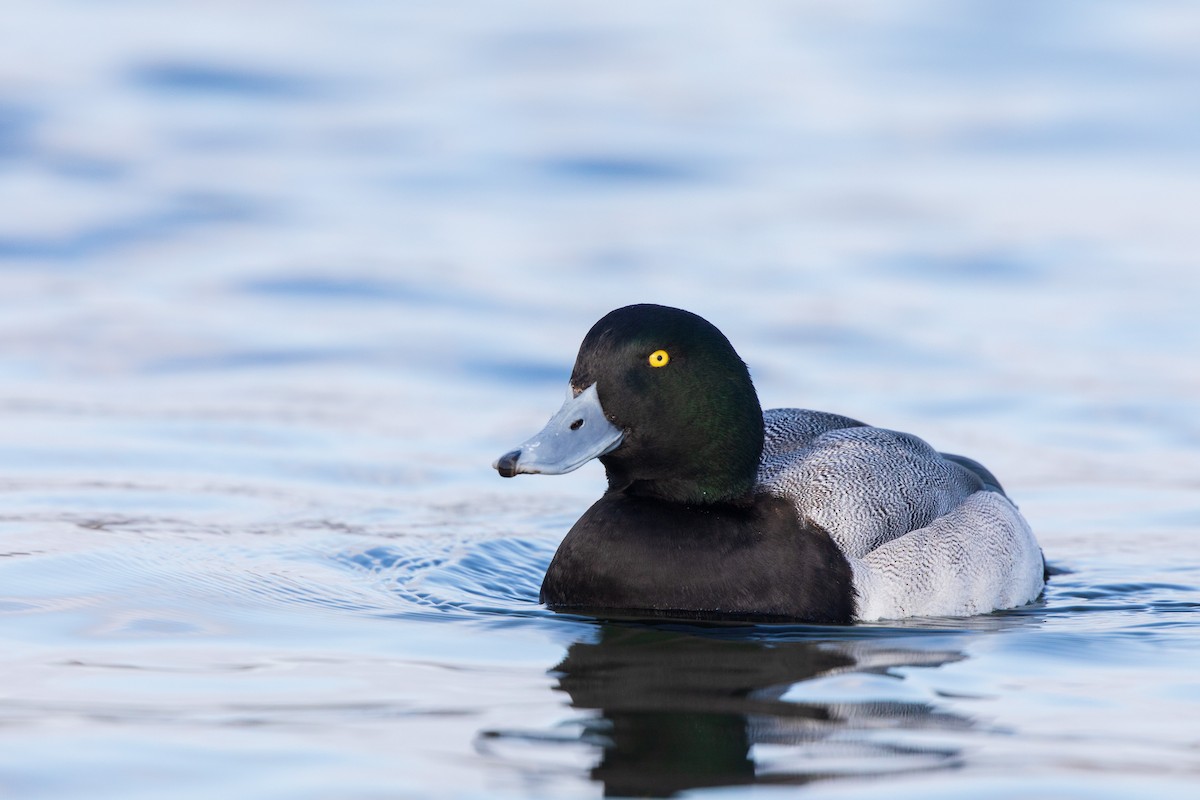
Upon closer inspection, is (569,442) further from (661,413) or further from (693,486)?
(693,486)

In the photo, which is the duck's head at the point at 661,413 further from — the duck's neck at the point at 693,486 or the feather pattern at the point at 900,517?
the feather pattern at the point at 900,517

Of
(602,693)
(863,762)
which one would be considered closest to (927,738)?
(863,762)

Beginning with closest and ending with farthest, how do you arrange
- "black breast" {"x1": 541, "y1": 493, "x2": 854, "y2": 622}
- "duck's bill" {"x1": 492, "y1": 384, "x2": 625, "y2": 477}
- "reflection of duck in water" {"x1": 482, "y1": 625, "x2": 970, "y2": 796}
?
"reflection of duck in water" {"x1": 482, "y1": 625, "x2": 970, "y2": 796}
"duck's bill" {"x1": 492, "y1": 384, "x2": 625, "y2": 477}
"black breast" {"x1": 541, "y1": 493, "x2": 854, "y2": 622}

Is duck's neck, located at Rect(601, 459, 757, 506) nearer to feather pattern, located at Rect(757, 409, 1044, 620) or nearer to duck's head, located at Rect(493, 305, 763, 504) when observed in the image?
duck's head, located at Rect(493, 305, 763, 504)

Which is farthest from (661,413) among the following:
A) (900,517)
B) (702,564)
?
(900,517)

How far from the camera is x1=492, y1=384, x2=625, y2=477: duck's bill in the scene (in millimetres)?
7453

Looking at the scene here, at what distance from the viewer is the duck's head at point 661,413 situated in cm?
771

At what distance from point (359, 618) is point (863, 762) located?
2.67 metres

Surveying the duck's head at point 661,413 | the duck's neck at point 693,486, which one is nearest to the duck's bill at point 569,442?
the duck's head at point 661,413

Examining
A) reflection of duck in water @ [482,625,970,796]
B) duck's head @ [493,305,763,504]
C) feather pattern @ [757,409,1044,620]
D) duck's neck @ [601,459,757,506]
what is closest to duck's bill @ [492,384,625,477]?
duck's head @ [493,305,763,504]

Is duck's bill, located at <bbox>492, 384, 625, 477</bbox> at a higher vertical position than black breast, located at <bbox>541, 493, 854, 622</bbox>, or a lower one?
higher

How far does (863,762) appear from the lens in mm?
5559

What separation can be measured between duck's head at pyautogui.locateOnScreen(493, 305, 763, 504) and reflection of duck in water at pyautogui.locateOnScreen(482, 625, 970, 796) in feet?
2.56

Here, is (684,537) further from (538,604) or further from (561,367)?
(561,367)
